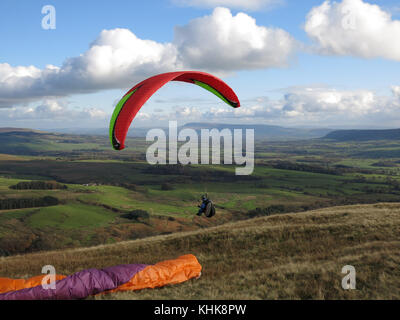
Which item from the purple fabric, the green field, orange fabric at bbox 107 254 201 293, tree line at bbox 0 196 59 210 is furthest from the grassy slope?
tree line at bbox 0 196 59 210

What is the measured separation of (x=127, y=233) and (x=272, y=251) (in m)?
44.6

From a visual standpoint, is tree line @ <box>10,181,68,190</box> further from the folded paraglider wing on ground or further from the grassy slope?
the folded paraglider wing on ground

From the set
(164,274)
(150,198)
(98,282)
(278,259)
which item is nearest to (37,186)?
(150,198)

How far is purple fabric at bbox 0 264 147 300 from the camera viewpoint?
367 inches

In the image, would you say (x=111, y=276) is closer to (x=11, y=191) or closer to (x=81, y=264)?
(x=81, y=264)

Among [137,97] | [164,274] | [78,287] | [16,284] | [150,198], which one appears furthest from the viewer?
[150,198]

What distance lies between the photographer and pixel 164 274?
11539 millimetres

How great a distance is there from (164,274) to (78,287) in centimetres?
313

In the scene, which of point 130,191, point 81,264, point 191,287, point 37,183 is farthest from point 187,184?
point 191,287

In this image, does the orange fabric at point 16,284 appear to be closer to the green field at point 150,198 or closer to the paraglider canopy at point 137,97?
the paraglider canopy at point 137,97

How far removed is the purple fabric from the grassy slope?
1.51ft

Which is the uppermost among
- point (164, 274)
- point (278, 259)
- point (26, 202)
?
point (164, 274)

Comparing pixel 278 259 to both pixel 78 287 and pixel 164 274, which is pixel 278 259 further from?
pixel 78 287

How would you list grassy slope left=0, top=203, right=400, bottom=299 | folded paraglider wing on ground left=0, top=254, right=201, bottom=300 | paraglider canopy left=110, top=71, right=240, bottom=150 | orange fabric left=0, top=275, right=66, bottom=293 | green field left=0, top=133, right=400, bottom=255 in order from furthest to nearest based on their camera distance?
green field left=0, top=133, right=400, bottom=255 → paraglider canopy left=110, top=71, right=240, bottom=150 → grassy slope left=0, top=203, right=400, bottom=299 → orange fabric left=0, top=275, right=66, bottom=293 → folded paraglider wing on ground left=0, top=254, right=201, bottom=300
